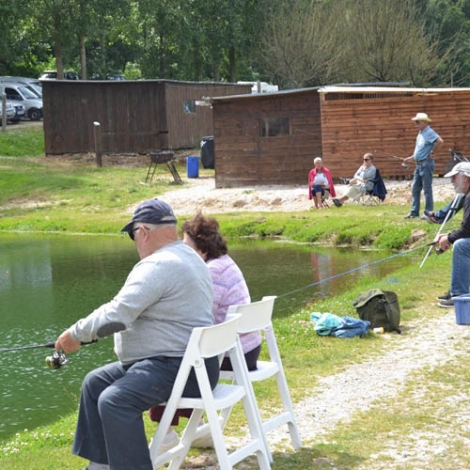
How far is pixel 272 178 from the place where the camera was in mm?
28531

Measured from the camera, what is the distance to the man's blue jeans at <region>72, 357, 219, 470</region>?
16.5ft

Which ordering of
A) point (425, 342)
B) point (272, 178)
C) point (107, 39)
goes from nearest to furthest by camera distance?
point (425, 342) → point (272, 178) → point (107, 39)

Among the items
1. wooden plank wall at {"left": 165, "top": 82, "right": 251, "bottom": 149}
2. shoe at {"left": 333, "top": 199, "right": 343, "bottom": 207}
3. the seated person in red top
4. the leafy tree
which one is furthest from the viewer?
the leafy tree

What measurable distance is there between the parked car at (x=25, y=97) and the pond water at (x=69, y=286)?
2227 centimetres

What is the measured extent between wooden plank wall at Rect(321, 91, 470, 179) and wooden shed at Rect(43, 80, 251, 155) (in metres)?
10.7

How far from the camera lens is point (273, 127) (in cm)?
2850

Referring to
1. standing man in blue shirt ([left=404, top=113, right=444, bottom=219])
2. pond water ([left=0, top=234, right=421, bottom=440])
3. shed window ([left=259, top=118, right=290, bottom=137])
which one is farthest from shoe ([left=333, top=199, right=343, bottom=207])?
shed window ([left=259, top=118, right=290, bottom=137])

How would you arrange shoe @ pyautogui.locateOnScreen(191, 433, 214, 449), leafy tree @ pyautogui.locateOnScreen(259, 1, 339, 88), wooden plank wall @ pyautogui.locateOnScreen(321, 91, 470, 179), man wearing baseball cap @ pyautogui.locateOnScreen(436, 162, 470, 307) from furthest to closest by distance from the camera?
leafy tree @ pyautogui.locateOnScreen(259, 1, 339, 88), wooden plank wall @ pyautogui.locateOnScreen(321, 91, 470, 179), man wearing baseball cap @ pyautogui.locateOnScreen(436, 162, 470, 307), shoe @ pyautogui.locateOnScreen(191, 433, 214, 449)

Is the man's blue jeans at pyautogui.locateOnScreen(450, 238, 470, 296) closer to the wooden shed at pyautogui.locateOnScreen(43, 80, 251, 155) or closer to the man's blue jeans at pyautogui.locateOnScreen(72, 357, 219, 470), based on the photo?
the man's blue jeans at pyautogui.locateOnScreen(72, 357, 219, 470)

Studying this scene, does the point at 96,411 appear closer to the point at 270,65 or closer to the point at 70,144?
the point at 70,144

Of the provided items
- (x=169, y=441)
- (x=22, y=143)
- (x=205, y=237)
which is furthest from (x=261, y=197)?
(x=169, y=441)

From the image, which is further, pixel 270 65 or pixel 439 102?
pixel 270 65

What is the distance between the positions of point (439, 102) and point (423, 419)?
822 inches

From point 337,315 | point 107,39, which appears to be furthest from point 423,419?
point 107,39
